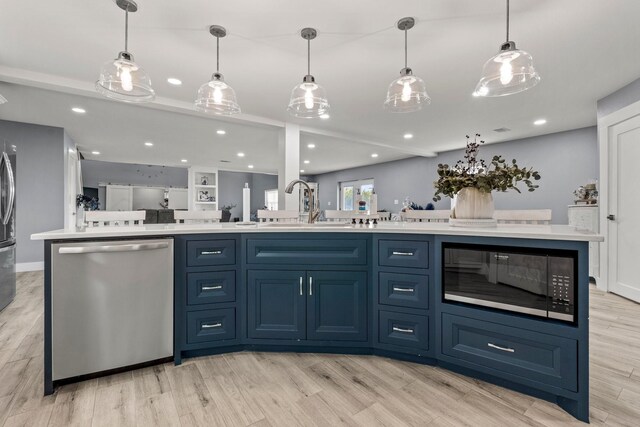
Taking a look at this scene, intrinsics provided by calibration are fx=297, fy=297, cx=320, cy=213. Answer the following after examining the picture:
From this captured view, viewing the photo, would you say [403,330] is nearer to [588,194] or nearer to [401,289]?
[401,289]

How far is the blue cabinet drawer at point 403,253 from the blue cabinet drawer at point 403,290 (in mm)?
75

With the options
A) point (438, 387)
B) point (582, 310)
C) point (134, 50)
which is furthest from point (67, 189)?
point (582, 310)

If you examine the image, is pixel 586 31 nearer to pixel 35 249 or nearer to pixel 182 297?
pixel 182 297

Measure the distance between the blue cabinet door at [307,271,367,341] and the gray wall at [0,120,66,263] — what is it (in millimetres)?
5203

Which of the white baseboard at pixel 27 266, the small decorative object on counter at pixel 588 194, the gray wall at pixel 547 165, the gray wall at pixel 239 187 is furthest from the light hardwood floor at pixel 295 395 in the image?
the gray wall at pixel 239 187

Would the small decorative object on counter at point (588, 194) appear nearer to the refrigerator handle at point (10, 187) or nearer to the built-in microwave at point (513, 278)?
the built-in microwave at point (513, 278)

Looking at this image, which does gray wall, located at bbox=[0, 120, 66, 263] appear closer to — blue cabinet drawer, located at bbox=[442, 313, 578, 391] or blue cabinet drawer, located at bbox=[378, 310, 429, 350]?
blue cabinet drawer, located at bbox=[378, 310, 429, 350]

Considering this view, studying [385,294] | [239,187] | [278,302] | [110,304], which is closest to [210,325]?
[278,302]

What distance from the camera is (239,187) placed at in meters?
11.9

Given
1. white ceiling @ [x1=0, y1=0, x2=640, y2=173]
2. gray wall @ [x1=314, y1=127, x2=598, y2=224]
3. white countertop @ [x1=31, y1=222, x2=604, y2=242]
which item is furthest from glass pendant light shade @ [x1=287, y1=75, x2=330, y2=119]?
gray wall @ [x1=314, y1=127, x2=598, y2=224]

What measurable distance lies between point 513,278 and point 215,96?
2357 mm

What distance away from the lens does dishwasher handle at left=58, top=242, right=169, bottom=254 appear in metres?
1.60

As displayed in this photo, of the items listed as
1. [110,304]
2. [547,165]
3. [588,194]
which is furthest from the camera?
[547,165]

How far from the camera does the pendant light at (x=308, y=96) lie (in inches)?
90.2
